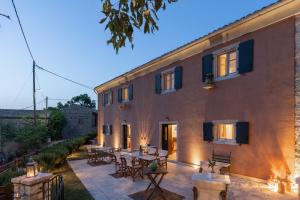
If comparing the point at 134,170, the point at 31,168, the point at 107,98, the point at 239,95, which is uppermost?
the point at 107,98

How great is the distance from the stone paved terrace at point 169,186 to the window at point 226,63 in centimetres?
383

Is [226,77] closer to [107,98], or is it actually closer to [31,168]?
[31,168]

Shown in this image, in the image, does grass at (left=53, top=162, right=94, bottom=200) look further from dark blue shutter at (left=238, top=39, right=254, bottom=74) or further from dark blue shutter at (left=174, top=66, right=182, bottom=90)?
dark blue shutter at (left=238, top=39, right=254, bottom=74)

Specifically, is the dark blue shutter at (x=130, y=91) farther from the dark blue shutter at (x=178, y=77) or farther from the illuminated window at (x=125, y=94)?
the dark blue shutter at (x=178, y=77)

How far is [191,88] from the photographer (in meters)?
10.1

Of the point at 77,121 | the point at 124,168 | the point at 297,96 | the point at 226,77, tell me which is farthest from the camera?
the point at 77,121

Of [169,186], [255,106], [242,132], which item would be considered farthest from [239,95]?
[169,186]

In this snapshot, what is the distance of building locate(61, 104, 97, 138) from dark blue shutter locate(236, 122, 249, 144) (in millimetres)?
22682

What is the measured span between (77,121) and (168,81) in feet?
61.0

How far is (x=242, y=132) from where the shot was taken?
7.57 meters

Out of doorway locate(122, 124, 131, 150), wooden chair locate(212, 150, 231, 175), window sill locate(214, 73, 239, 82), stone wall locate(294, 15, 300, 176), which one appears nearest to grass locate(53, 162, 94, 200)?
wooden chair locate(212, 150, 231, 175)

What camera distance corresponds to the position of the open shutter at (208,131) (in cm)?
883

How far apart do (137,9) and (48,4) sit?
6308 mm

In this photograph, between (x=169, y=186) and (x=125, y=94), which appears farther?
(x=125, y=94)
